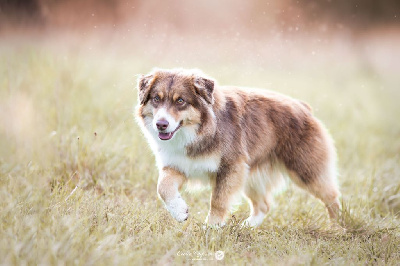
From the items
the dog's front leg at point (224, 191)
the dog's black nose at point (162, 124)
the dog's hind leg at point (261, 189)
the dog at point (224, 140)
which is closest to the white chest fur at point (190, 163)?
the dog at point (224, 140)

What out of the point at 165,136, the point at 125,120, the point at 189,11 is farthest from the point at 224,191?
the point at 189,11

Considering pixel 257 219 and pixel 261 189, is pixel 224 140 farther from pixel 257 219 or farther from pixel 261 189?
pixel 257 219

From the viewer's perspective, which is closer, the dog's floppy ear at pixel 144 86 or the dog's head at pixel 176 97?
the dog's head at pixel 176 97

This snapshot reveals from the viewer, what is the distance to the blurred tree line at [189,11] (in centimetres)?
695

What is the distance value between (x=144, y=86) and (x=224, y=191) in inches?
54.6

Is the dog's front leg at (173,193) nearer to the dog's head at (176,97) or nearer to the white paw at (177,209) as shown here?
the white paw at (177,209)

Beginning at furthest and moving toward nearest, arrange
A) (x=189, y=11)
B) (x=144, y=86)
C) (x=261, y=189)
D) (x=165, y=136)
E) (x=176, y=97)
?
(x=189, y=11) < (x=261, y=189) < (x=144, y=86) < (x=176, y=97) < (x=165, y=136)

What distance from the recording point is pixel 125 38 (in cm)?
909

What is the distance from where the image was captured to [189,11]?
10.4m

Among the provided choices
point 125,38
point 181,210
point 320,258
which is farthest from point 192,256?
point 125,38

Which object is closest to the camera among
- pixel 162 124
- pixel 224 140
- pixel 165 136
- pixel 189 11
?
pixel 162 124

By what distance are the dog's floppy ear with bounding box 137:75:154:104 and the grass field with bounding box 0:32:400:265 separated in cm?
112

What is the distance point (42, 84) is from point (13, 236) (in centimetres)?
458

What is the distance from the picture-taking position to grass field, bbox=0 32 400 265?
11.7ft
